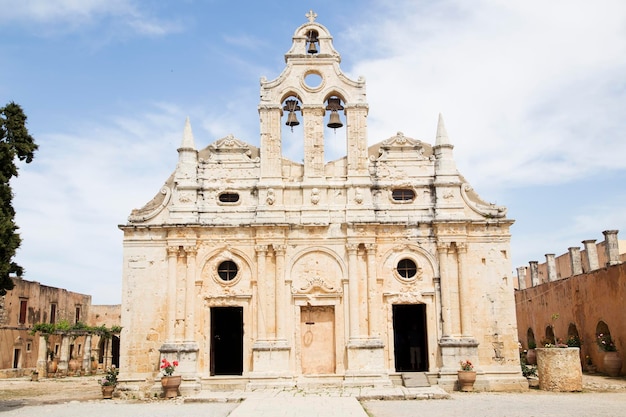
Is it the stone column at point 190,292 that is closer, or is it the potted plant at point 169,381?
the potted plant at point 169,381

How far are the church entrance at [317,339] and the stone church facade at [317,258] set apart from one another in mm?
34

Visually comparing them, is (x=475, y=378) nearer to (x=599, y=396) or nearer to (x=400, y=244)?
(x=599, y=396)

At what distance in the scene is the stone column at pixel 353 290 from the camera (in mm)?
20422

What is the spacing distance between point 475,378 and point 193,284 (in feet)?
31.6

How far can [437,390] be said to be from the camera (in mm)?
18609

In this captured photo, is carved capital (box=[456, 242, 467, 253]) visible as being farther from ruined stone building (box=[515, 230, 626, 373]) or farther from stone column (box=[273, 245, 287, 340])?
stone column (box=[273, 245, 287, 340])

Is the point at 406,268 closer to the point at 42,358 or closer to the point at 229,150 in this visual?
the point at 229,150

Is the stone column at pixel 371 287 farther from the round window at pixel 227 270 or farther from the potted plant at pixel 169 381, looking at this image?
the potted plant at pixel 169 381

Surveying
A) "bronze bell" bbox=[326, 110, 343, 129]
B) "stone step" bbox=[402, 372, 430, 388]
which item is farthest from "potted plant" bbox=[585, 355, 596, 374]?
"bronze bell" bbox=[326, 110, 343, 129]

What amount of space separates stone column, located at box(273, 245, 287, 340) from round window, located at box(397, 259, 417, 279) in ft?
13.1

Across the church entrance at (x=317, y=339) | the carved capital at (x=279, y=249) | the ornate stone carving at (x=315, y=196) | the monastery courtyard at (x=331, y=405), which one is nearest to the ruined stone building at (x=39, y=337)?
the monastery courtyard at (x=331, y=405)

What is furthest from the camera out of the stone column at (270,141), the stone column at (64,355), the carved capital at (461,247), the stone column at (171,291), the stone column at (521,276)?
the stone column at (521,276)

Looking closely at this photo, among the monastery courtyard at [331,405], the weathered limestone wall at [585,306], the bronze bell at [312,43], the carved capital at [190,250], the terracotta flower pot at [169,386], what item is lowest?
the monastery courtyard at [331,405]

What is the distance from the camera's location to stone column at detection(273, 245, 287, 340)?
20.4 metres
